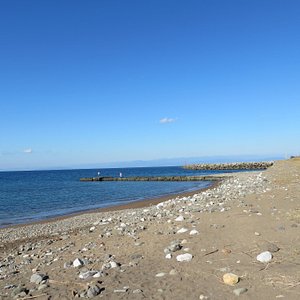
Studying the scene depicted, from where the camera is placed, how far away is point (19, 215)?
2891 centimetres

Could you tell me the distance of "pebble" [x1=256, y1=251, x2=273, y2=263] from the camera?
286 inches

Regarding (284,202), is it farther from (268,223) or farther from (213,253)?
(213,253)

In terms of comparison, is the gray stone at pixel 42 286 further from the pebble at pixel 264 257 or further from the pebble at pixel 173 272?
the pebble at pixel 264 257

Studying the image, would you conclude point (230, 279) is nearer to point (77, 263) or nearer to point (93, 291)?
point (93, 291)

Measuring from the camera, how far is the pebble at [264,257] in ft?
23.8

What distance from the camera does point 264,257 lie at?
7.33 meters

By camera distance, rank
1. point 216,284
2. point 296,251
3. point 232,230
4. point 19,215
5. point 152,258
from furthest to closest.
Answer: point 19,215 → point 232,230 → point 152,258 → point 296,251 → point 216,284

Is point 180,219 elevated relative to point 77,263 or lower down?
elevated

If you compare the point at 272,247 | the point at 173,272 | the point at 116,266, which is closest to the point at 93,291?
the point at 116,266

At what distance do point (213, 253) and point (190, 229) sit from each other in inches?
100

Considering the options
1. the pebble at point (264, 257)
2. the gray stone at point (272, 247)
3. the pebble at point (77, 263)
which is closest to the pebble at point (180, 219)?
the gray stone at point (272, 247)

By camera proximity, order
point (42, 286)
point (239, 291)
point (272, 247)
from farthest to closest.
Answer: point (272, 247), point (42, 286), point (239, 291)

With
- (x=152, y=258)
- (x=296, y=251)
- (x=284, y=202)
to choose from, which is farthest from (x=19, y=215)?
(x=296, y=251)

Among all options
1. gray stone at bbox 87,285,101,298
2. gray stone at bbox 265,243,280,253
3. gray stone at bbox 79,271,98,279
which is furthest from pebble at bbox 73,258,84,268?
gray stone at bbox 265,243,280,253
